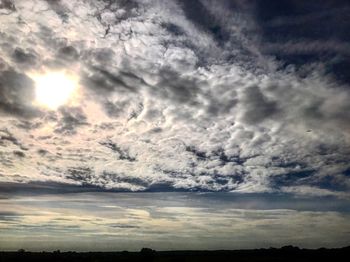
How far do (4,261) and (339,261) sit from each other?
13932 cm

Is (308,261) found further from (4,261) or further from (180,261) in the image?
(4,261)

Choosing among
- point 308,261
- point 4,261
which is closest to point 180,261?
point 308,261

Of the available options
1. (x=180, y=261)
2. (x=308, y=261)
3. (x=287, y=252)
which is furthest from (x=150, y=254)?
(x=308, y=261)

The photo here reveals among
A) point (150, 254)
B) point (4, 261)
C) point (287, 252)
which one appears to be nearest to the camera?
point (4, 261)

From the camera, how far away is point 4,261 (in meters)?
168

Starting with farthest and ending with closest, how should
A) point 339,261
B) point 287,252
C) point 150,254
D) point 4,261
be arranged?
1. point 287,252
2. point 150,254
3. point 4,261
4. point 339,261

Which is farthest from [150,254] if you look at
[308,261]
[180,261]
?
[308,261]

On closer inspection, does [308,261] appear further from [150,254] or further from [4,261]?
[4,261]

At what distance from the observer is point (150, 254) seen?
184250mm

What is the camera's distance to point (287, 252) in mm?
197875

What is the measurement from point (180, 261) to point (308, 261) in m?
42.4

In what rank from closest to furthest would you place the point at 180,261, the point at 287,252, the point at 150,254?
the point at 180,261, the point at 150,254, the point at 287,252

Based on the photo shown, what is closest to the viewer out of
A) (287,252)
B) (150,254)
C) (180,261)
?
(180,261)

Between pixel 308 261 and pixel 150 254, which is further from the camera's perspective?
pixel 150 254
